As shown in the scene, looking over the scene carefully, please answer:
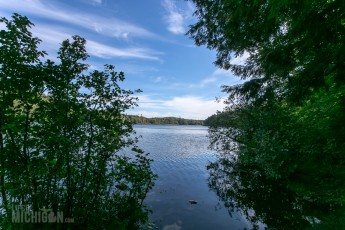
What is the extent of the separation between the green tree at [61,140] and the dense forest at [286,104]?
3860 mm

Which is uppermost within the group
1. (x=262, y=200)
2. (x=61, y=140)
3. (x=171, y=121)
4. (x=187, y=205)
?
(x=171, y=121)

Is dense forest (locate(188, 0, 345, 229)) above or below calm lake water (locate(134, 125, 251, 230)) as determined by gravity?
above

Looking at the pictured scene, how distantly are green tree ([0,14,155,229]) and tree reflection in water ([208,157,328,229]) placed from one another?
7.23 meters

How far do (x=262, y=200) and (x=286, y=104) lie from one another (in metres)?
7.90

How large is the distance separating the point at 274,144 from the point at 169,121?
516 ft

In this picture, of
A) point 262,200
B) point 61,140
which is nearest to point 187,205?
point 262,200

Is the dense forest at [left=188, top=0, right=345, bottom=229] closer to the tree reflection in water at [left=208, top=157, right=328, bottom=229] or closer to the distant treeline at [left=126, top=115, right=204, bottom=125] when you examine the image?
the tree reflection in water at [left=208, top=157, right=328, bottom=229]

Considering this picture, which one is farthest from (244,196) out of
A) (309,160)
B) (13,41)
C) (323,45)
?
(13,41)

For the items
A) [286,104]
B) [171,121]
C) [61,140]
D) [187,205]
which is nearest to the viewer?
[61,140]

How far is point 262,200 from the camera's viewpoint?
1270 cm

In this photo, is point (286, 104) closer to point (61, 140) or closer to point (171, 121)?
point (61, 140)

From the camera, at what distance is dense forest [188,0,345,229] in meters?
3.99

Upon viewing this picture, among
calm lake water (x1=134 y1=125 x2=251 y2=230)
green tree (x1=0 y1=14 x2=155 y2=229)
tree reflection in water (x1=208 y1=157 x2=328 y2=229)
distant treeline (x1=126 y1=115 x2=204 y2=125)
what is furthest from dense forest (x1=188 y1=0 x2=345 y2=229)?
distant treeline (x1=126 y1=115 x2=204 y2=125)

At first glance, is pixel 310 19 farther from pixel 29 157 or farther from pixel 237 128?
pixel 237 128
